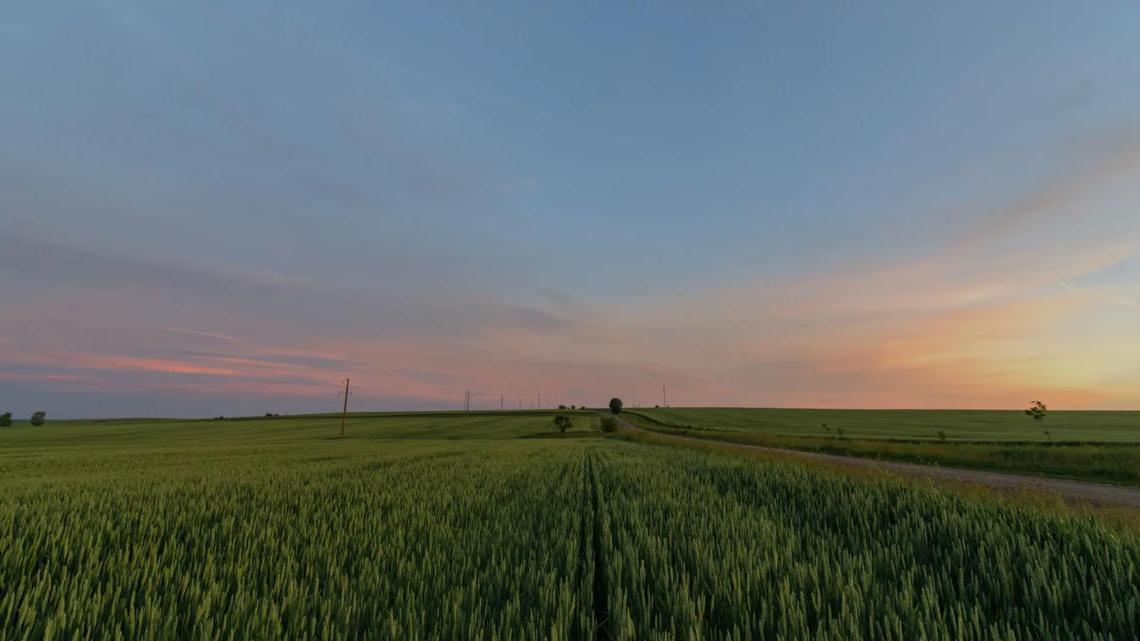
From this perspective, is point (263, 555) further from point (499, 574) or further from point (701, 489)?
point (701, 489)

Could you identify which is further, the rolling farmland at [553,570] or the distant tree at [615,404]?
the distant tree at [615,404]

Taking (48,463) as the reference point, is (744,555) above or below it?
above

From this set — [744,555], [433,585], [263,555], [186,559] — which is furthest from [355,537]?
[744,555]

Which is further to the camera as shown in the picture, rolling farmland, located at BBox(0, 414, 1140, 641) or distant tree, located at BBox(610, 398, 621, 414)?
distant tree, located at BBox(610, 398, 621, 414)

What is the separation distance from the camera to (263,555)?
4.05 meters

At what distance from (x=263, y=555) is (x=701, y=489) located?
24.2 ft

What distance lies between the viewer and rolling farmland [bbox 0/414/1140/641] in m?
2.45

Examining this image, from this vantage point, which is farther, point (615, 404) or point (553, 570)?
point (615, 404)

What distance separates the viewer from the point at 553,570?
316 cm

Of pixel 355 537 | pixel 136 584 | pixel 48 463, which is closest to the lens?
pixel 136 584

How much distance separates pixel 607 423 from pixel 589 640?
7868 centimetres

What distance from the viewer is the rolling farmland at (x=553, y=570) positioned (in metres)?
2.45

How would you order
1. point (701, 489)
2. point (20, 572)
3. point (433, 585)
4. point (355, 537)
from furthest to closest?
1. point (701, 489)
2. point (355, 537)
3. point (20, 572)
4. point (433, 585)

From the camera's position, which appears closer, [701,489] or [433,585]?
[433,585]
